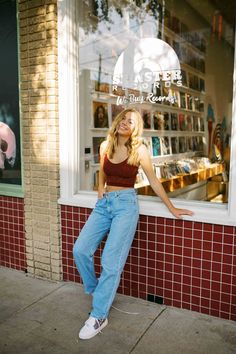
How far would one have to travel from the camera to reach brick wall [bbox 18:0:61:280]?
3.74 metres

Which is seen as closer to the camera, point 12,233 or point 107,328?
point 107,328

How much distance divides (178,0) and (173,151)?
86.7 inches

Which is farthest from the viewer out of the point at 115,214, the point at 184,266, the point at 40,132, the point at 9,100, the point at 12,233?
the point at 12,233

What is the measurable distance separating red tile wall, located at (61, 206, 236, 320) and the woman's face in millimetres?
897

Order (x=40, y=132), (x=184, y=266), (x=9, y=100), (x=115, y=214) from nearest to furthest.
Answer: (x=115, y=214)
(x=184, y=266)
(x=40, y=132)
(x=9, y=100)

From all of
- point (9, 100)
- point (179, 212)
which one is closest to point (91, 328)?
point (179, 212)

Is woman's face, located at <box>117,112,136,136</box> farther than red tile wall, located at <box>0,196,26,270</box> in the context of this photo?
No

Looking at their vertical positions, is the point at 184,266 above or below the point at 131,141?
below

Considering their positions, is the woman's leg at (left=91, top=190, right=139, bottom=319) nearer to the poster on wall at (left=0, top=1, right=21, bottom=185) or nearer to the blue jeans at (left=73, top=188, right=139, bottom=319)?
the blue jeans at (left=73, top=188, right=139, bottom=319)

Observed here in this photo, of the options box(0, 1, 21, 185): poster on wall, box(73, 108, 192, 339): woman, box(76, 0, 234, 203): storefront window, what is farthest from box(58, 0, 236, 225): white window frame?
box(0, 1, 21, 185): poster on wall

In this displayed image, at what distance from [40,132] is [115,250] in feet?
5.72

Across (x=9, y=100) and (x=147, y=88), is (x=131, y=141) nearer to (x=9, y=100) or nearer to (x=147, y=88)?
(x=147, y=88)

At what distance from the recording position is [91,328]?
9.61 ft

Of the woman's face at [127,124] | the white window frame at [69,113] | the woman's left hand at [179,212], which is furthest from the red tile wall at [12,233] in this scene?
the woman's left hand at [179,212]
